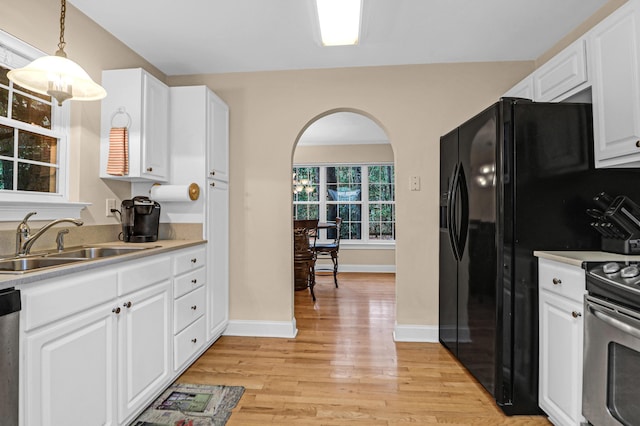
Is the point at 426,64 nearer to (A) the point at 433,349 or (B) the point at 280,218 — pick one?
(B) the point at 280,218

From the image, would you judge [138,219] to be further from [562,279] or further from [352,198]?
[352,198]

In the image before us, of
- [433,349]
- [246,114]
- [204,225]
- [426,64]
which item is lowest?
[433,349]

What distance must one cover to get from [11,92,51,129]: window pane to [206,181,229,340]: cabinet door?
1.11 metres

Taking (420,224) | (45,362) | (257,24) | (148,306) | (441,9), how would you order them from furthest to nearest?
(420,224) < (257,24) < (441,9) < (148,306) < (45,362)

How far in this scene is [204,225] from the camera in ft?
9.20

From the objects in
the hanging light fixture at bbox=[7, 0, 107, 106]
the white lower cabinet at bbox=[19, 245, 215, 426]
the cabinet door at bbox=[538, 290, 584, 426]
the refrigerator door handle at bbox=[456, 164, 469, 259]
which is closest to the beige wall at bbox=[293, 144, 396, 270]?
the refrigerator door handle at bbox=[456, 164, 469, 259]

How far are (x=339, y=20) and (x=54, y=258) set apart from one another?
6.76ft

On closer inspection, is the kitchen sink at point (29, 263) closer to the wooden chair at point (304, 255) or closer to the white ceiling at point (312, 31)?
the white ceiling at point (312, 31)

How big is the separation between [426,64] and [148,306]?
2.86 metres

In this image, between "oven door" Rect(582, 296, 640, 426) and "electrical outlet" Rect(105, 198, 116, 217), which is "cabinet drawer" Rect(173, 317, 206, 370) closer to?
"electrical outlet" Rect(105, 198, 116, 217)

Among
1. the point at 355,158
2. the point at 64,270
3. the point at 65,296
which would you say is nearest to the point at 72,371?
the point at 65,296

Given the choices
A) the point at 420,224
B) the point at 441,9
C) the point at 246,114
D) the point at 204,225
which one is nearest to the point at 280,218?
the point at 204,225

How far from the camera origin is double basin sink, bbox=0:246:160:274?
1.66 m

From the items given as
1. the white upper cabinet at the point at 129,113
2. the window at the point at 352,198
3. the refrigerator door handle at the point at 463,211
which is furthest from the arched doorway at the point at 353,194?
the white upper cabinet at the point at 129,113
